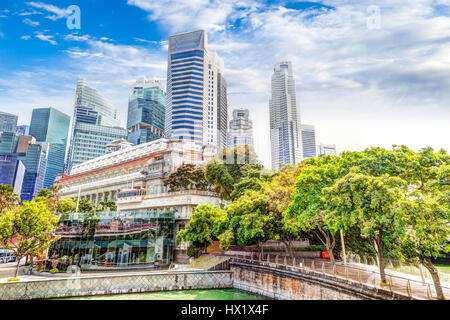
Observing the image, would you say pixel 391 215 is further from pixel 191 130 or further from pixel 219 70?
pixel 219 70

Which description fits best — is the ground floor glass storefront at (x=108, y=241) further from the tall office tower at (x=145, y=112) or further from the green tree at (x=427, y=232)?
the tall office tower at (x=145, y=112)

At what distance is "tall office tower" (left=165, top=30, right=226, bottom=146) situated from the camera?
394 feet

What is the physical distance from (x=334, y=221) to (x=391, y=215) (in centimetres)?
352

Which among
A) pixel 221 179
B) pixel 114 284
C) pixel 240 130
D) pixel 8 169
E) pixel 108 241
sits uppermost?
pixel 240 130

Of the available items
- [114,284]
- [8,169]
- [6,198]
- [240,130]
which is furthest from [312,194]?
[8,169]

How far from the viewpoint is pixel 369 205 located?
15.5m

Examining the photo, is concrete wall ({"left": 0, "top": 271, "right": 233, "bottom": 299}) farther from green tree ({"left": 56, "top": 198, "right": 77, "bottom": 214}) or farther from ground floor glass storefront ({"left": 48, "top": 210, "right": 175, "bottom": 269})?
green tree ({"left": 56, "top": 198, "right": 77, "bottom": 214})

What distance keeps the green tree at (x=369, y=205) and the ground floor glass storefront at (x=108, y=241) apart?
1023 inches

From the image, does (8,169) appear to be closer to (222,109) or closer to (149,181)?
(222,109)

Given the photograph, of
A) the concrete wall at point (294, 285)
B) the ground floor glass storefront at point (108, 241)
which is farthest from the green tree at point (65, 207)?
the concrete wall at point (294, 285)

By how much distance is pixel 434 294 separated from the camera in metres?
13.9

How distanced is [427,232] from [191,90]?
117 m

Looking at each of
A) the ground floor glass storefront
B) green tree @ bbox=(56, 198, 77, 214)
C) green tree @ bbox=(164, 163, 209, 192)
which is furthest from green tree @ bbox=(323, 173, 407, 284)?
green tree @ bbox=(56, 198, 77, 214)

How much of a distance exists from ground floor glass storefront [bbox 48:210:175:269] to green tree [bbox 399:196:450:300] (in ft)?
99.3
